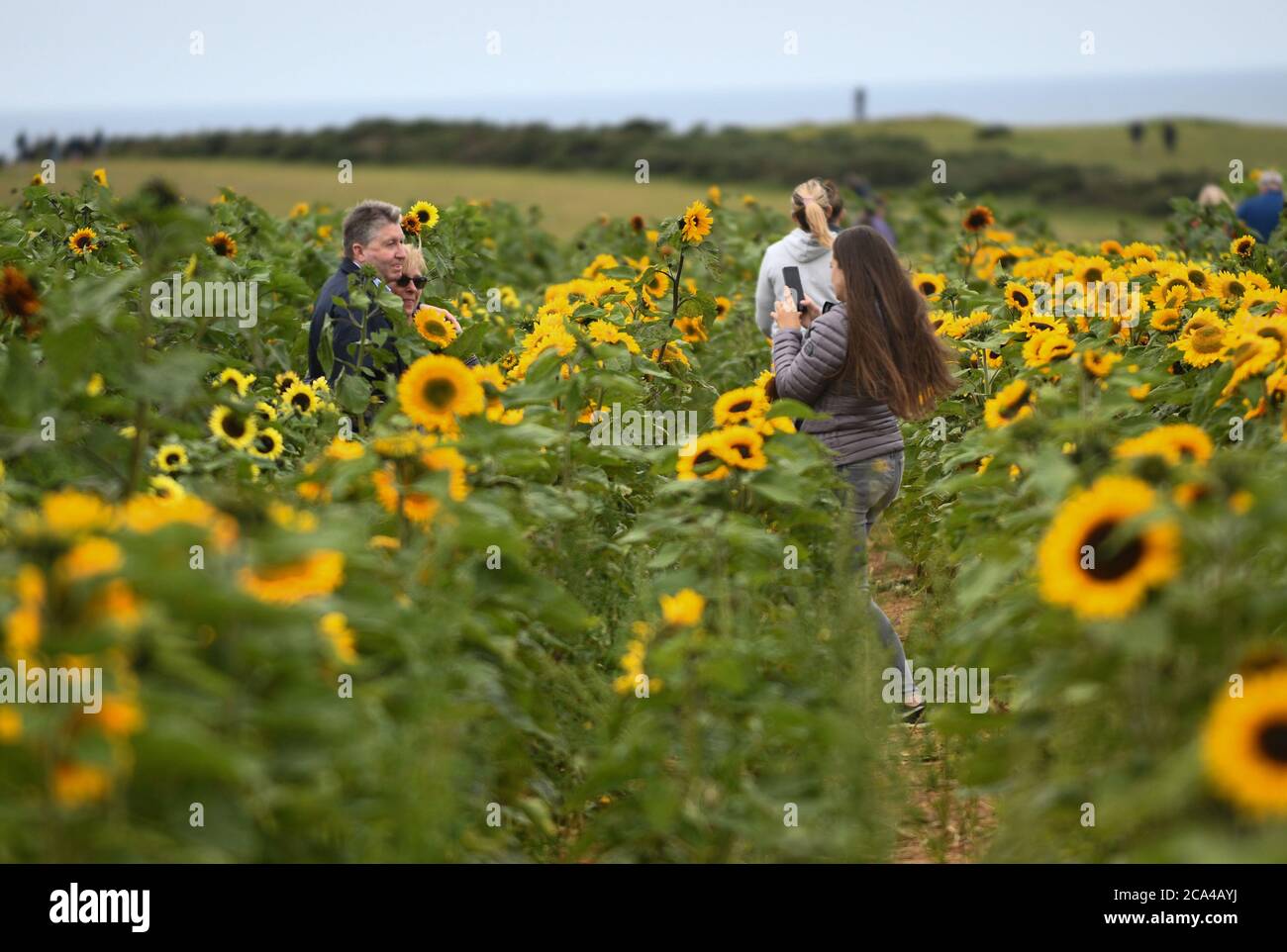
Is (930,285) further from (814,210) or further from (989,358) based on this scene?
(989,358)

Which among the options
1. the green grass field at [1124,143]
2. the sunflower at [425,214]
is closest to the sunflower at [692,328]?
the sunflower at [425,214]

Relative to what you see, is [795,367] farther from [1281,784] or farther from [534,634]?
[1281,784]

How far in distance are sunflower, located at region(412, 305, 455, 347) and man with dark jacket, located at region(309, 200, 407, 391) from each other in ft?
0.40

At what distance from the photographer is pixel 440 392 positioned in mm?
4293

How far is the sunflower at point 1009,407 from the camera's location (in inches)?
182

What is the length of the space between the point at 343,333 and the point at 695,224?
165 cm

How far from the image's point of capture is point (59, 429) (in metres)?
3.78

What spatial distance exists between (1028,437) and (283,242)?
22.9 ft

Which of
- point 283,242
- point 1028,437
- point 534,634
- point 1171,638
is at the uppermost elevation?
point 283,242

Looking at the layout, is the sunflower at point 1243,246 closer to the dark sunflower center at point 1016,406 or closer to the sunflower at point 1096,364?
the sunflower at point 1096,364

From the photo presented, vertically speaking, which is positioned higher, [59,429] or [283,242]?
[283,242]

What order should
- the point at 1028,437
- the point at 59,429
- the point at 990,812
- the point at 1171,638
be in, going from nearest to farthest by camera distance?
the point at 1171,638 < the point at 59,429 < the point at 1028,437 < the point at 990,812

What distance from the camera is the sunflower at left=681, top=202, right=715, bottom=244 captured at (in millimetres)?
6746
